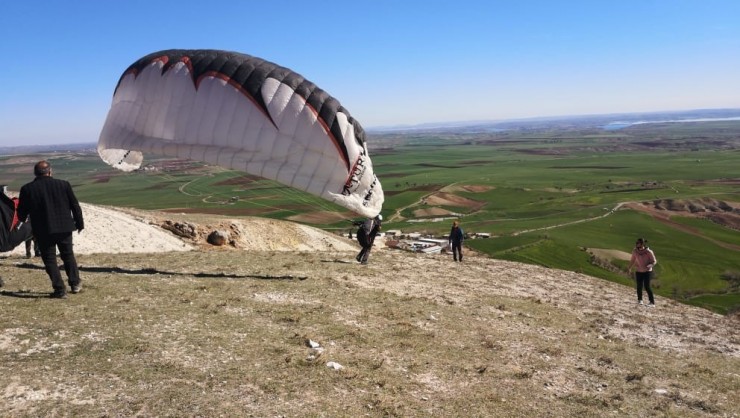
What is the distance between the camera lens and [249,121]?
12.4 meters

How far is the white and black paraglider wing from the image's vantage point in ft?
40.4

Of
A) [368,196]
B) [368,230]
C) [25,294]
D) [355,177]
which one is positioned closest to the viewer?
[25,294]

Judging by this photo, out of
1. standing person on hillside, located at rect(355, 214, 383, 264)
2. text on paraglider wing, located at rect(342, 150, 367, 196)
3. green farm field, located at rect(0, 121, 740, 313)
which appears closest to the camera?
text on paraglider wing, located at rect(342, 150, 367, 196)

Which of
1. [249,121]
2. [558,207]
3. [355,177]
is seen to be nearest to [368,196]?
[355,177]

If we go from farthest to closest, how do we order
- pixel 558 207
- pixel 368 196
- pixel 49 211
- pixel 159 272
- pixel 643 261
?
pixel 558 207 < pixel 643 261 < pixel 368 196 < pixel 159 272 < pixel 49 211

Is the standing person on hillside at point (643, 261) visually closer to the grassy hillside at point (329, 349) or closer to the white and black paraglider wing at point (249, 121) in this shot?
the grassy hillside at point (329, 349)

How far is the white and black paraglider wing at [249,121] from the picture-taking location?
12.3m

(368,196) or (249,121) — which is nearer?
(249,121)

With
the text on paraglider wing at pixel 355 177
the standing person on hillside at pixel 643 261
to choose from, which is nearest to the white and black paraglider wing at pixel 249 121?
the text on paraglider wing at pixel 355 177

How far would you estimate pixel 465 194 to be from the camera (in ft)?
286

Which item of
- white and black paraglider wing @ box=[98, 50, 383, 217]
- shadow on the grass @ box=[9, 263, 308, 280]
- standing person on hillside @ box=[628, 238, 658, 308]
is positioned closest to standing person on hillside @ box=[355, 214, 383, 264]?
white and black paraglider wing @ box=[98, 50, 383, 217]

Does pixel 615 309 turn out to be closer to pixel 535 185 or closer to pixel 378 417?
pixel 378 417

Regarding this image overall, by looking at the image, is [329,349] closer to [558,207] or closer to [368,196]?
[368,196]

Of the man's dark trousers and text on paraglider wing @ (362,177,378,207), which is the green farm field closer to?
text on paraglider wing @ (362,177,378,207)
